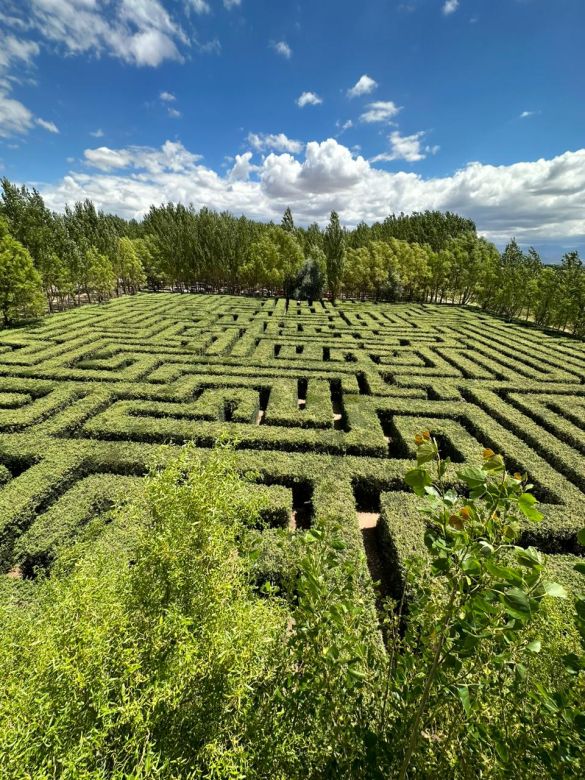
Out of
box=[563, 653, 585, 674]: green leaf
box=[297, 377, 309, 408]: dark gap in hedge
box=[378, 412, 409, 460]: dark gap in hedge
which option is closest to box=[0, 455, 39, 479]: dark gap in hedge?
box=[297, 377, 309, 408]: dark gap in hedge

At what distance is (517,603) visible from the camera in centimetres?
163

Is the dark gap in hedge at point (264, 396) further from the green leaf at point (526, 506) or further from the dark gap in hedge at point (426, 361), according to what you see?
the green leaf at point (526, 506)

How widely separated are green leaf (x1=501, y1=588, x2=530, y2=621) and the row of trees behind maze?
106ft

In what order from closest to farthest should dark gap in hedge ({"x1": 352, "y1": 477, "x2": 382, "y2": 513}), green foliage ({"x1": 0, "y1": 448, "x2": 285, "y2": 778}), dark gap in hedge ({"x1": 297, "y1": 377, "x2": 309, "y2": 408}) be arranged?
1. green foliage ({"x1": 0, "y1": 448, "x2": 285, "y2": 778})
2. dark gap in hedge ({"x1": 352, "y1": 477, "x2": 382, "y2": 513})
3. dark gap in hedge ({"x1": 297, "y1": 377, "x2": 309, "y2": 408})

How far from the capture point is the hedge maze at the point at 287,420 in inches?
354

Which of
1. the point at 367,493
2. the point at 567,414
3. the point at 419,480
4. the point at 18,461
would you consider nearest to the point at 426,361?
the point at 567,414

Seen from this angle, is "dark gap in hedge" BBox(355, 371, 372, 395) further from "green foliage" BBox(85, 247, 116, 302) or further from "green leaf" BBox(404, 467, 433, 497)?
"green foliage" BBox(85, 247, 116, 302)

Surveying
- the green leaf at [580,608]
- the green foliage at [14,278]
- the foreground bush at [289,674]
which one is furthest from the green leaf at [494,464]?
the green foliage at [14,278]

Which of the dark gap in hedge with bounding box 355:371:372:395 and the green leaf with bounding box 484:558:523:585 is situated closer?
the green leaf with bounding box 484:558:523:585

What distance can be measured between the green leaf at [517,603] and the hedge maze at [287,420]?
1.30 m

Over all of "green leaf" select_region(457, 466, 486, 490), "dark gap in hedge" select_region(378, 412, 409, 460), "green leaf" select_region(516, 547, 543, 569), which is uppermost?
"green leaf" select_region(457, 466, 486, 490)

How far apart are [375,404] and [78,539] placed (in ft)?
36.4

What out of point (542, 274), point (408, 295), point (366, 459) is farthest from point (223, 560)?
point (408, 295)

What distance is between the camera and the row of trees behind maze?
31.9 m
